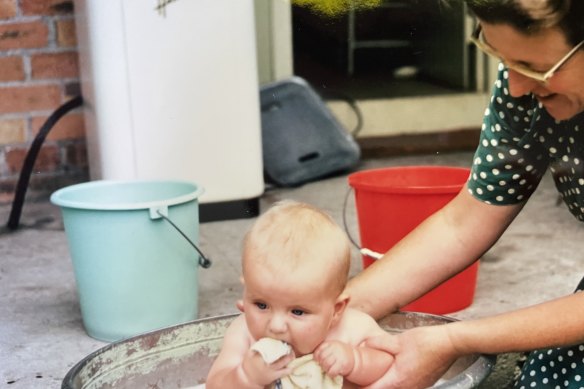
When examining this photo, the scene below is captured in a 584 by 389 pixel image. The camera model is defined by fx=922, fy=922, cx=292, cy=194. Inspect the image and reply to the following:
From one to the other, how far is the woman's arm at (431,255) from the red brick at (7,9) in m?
2.00

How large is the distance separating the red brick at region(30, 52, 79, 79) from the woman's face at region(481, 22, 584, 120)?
2228mm

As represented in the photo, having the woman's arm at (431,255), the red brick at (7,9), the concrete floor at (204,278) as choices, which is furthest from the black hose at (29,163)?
the woman's arm at (431,255)

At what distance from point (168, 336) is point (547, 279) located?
115cm

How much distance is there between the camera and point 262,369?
45.6 inches

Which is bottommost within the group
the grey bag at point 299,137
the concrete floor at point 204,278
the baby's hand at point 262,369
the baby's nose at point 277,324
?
the concrete floor at point 204,278

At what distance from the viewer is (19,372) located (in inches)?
68.7

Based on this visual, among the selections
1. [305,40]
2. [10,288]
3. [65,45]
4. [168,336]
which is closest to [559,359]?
[168,336]

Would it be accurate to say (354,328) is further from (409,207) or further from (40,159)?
(40,159)

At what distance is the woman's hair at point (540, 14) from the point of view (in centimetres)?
98

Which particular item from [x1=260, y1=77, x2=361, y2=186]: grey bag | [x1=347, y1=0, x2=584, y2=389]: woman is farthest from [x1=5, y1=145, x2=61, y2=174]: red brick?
[x1=347, y1=0, x2=584, y2=389]: woman

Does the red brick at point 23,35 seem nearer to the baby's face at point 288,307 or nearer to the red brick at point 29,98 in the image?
the red brick at point 29,98

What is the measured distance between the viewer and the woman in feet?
3.36

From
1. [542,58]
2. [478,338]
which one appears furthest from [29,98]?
[542,58]

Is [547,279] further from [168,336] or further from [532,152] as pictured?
[168,336]
